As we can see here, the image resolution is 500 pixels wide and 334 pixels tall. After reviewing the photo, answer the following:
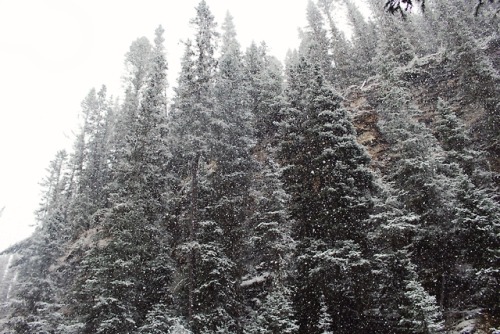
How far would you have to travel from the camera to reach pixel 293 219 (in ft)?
61.6

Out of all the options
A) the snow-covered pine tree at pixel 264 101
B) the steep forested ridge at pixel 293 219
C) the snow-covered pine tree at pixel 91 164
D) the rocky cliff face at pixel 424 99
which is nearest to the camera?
the steep forested ridge at pixel 293 219

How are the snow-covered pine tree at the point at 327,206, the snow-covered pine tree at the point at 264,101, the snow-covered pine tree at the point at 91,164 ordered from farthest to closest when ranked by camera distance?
the snow-covered pine tree at the point at 91,164 → the snow-covered pine tree at the point at 264,101 → the snow-covered pine tree at the point at 327,206

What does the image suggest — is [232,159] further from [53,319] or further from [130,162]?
[53,319]

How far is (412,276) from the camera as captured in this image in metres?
13.9

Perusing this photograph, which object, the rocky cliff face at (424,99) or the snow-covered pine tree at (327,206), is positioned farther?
the rocky cliff face at (424,99)

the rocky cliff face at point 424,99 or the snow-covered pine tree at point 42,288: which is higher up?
the rocky cliff face at point 424,99

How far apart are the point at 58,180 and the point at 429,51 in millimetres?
46957

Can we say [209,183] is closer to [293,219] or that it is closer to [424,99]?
[293,219]

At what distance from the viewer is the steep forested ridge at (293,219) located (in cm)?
1488

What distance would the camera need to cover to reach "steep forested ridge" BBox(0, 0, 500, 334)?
48.8 ft

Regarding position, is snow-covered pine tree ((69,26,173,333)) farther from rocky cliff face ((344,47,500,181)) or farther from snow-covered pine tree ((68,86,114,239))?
rocky cliff face ((344,47,500,181))

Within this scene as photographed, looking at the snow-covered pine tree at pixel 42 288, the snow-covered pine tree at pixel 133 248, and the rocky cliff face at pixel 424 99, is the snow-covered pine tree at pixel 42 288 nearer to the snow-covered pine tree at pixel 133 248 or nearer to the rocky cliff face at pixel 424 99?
the snow-covered pine tree at pixel 133 248

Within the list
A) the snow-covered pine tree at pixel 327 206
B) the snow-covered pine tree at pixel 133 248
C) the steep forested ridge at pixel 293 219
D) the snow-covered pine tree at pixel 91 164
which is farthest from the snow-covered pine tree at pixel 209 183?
the snow-covered pine tree at pixel 91 164

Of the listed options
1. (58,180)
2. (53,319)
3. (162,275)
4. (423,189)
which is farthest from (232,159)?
(58,180)
